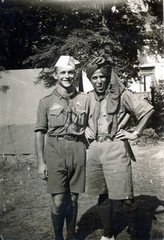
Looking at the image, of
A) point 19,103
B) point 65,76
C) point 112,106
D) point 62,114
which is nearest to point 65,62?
point 65,76

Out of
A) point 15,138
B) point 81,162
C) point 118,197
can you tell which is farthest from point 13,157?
point 118,197

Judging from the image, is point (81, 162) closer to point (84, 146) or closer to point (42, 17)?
point (84, 146)

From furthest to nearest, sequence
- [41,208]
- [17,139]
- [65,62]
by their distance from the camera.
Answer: [17,139]
[41,208]
[65,62]

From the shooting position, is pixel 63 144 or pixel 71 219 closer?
pixel 63 144

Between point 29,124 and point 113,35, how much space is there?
165 cm

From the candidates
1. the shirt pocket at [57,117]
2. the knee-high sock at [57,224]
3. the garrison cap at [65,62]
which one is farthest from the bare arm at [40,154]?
the garrison cap at [65,62]

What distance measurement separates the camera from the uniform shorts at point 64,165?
2475mm

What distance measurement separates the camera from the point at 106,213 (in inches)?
104

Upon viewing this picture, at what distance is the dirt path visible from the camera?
2.76 meters

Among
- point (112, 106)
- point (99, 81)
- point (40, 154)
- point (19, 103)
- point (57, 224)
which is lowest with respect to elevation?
point (57, 224)

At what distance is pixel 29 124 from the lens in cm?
303

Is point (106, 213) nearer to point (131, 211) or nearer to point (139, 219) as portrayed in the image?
point (131, 211)

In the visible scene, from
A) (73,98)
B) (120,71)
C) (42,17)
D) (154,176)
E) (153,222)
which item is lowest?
(153,222)

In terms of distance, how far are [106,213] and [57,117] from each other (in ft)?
4.26
